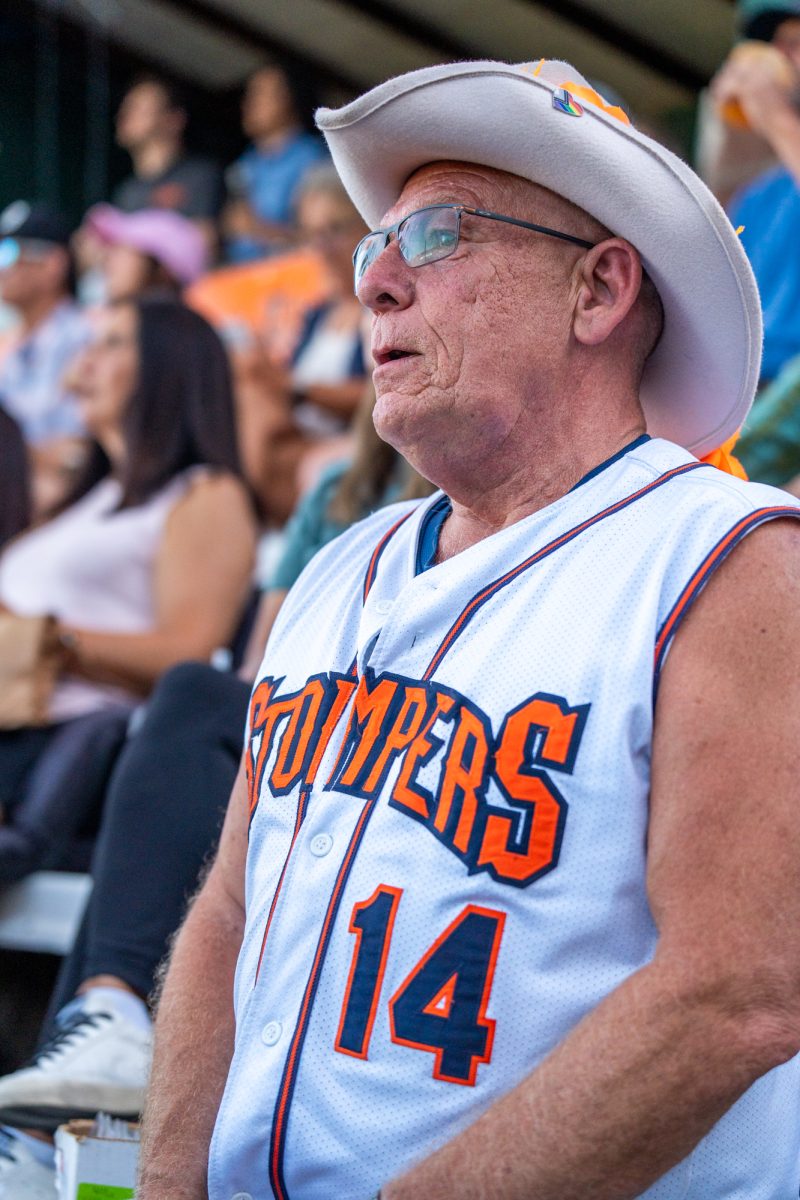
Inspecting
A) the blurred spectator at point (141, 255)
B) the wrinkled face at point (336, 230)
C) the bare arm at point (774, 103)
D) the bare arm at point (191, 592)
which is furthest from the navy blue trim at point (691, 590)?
the blurred spectator at point (141, 255)

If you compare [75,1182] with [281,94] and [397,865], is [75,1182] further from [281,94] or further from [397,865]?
[281,94]

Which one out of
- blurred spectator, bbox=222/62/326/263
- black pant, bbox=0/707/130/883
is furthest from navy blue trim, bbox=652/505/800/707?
blurred spectator, bbox=222/62/326/263

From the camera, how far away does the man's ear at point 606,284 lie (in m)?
1.70

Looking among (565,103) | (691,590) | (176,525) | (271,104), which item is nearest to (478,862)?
(691,590)

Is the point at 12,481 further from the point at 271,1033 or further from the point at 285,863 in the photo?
the point at 271,1033

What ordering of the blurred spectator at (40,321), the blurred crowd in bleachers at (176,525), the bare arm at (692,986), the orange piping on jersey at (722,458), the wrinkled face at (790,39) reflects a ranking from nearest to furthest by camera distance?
the bare arm at (692,986) → the orange piping on jersey at (722,458) → the blurred crowd in bleachers at (176,525) → the wrinkled face at (790,39) → the blurred spectator at (40,321)

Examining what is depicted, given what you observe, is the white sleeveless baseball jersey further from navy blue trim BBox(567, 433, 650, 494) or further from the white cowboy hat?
the white cowboy hat

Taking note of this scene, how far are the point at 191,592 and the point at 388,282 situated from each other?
1759mm

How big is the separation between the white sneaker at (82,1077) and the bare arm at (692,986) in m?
0.95

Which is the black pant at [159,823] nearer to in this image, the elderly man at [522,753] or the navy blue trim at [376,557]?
the elderly man at [522,753]

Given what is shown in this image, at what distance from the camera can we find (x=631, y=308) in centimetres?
173

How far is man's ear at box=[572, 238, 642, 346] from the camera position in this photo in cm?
170

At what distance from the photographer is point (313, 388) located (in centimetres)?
490

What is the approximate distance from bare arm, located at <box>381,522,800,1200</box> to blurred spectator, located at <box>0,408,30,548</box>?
2.97 m
